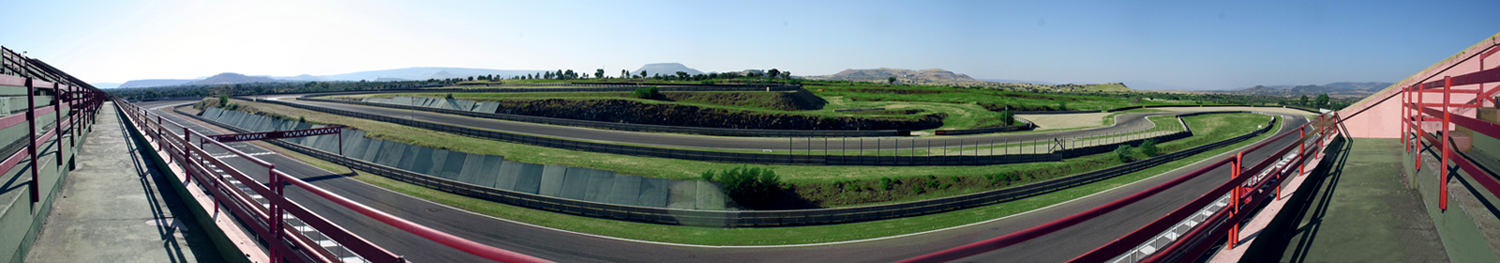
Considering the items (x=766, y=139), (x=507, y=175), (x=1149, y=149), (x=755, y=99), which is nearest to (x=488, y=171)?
(x=507, y=175)

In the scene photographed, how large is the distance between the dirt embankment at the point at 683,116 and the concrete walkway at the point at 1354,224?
55.6 meters

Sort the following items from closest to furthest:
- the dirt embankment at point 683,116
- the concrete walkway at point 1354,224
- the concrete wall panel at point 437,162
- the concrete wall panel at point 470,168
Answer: the concrete walkway at point 1354,224, the concrete wall panel at point 470,168, the concrete wall panel at point 437,162, the dirt embankment at point 683,116

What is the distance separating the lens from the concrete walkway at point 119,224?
6.76m

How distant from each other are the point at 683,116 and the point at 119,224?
212ft

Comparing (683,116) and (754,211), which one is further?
(683,116)

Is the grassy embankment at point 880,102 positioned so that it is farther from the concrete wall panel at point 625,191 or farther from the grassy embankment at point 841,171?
the concrete wall panel at point 625,191

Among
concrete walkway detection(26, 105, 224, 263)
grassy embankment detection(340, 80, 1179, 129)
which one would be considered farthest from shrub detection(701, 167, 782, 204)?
grassy embankment detection(340, 80, 1179, 129)

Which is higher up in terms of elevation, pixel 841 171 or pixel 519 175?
pixel 519 175

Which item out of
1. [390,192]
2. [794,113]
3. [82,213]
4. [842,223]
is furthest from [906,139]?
[82,213]

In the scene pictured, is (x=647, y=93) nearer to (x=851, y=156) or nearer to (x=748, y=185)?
(x=851, y=156)

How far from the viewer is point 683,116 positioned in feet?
237

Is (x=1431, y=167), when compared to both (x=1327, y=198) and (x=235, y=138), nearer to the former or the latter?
(x=1327, y=198)

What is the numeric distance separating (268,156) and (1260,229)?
195 ft

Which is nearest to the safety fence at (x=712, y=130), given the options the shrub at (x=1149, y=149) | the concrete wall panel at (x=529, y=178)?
the shrub at (x=1149, y=149)
